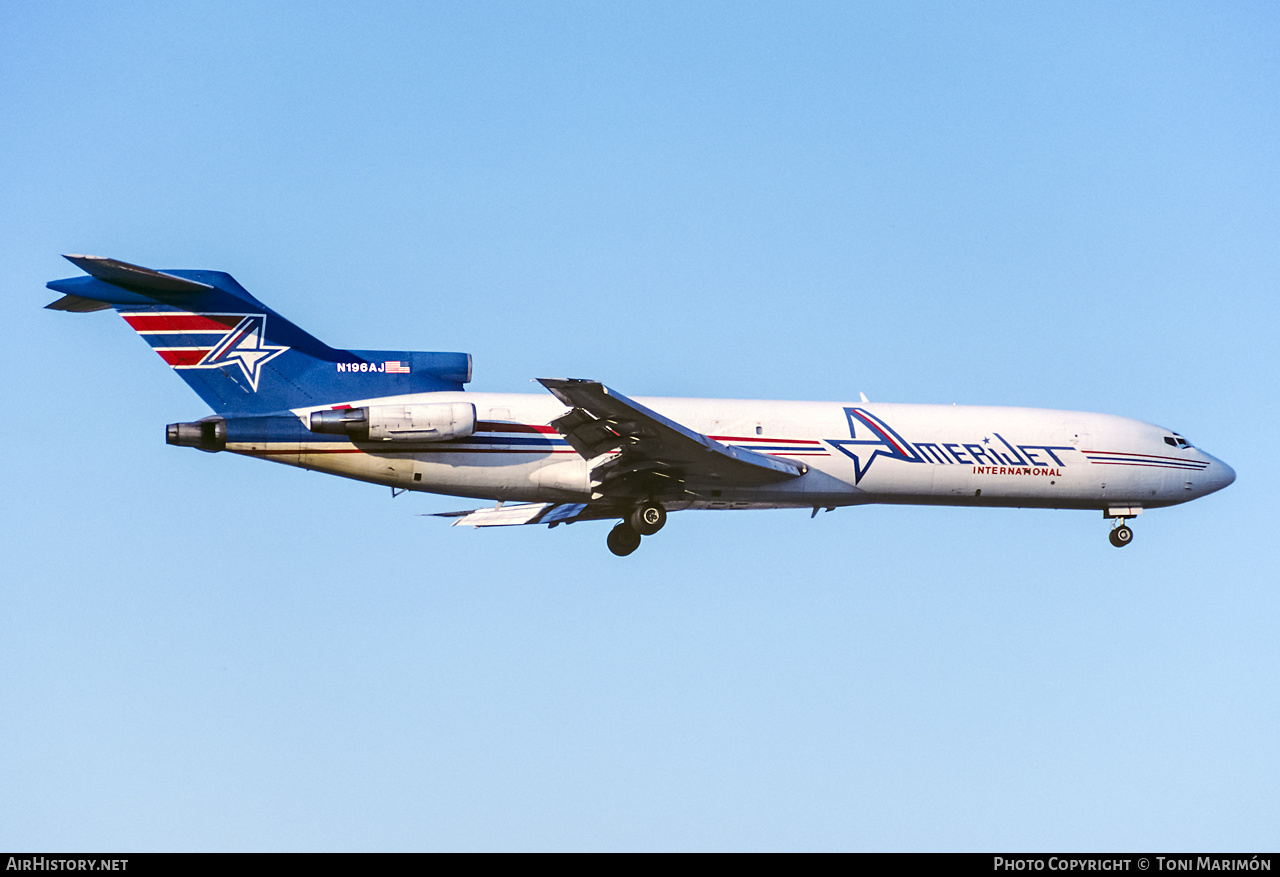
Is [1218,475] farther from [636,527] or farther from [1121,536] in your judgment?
[636,527]

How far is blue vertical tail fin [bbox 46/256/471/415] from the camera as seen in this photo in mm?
23516

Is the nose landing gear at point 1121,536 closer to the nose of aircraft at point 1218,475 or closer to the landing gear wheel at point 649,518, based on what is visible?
the nose of aircraft at point 1218,475

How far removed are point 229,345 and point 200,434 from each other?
1.94m

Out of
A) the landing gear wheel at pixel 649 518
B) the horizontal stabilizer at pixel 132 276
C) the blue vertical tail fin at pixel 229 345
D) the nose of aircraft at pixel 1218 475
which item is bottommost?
the landing gear wheel at pixel 649 518

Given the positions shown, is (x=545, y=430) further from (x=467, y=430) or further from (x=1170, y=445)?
(x=1170, y=445)

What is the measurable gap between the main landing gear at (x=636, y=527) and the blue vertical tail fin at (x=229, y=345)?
179 inches

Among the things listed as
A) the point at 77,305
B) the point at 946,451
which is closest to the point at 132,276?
the point at 77,305

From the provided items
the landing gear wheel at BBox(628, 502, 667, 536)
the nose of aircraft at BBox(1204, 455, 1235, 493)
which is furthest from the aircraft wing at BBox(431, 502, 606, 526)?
the nose of aircraft at BBox(1204, 455, 1235, 493)

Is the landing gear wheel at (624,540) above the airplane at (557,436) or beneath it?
beneath

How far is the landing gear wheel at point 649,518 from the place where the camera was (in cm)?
2514

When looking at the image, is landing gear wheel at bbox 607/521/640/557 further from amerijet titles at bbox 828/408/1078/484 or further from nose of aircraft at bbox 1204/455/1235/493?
nose of aircraft at bbox 1204/455/1235/493

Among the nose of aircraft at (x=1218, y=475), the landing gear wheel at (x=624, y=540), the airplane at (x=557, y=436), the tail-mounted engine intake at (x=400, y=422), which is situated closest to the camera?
the tail-mounted engine intake at (x=400, y=422)

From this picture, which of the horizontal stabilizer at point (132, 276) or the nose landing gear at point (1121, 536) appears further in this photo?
the nose landing gear at point (1121, 536)

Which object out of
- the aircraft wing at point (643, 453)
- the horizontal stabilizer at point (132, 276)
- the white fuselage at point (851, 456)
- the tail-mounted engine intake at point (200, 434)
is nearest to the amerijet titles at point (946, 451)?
the white fuselage at point (851, 456)
